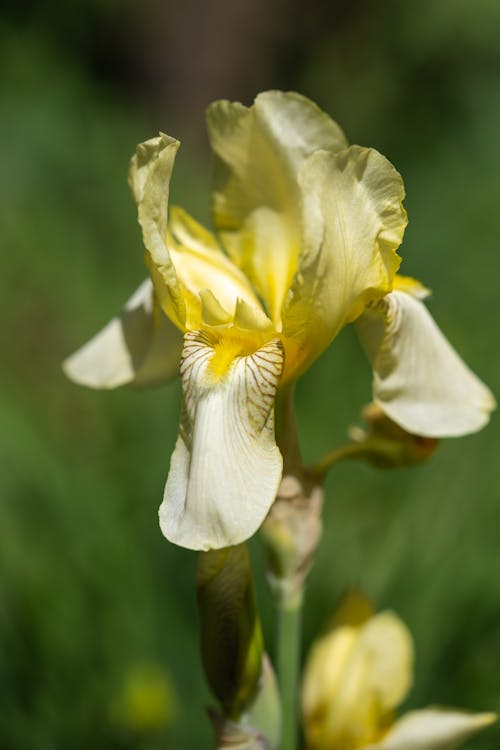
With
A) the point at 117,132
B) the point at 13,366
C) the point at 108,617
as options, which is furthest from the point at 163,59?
the point at 108,617

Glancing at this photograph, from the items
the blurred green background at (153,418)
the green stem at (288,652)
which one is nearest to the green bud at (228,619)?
the green stem at (288,652)

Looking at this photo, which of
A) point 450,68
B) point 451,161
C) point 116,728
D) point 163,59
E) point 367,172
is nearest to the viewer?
point 367,172

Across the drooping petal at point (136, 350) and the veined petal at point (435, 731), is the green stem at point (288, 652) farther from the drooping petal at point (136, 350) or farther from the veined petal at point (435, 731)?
the drooping petal at point (136, 350)

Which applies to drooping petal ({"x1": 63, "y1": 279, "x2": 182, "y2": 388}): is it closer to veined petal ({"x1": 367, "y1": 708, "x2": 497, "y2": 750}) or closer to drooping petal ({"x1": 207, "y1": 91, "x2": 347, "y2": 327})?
drooping petal ({"x1": 207, "y1": 91, "x2": 347, "y2": 327})

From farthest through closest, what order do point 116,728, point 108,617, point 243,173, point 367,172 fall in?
point 108,617 → point 116,728 → point 243,173 → point 367,172

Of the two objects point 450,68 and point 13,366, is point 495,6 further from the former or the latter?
point 13,366

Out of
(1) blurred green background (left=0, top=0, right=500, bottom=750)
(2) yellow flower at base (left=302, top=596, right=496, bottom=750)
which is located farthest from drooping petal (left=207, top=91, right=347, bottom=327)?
(1) blurred green background (left=0, top=0, right=500, bottom=750)
